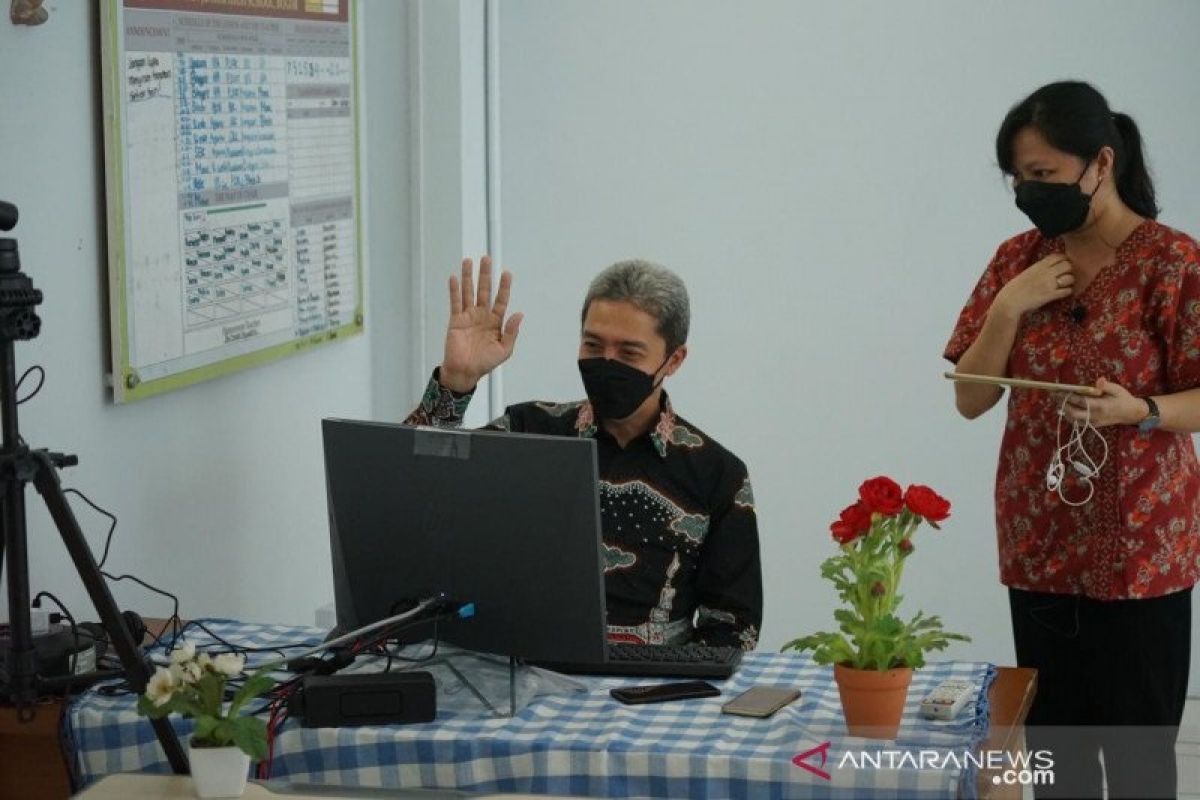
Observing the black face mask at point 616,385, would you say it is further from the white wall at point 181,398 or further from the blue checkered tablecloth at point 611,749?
the white wall at point 181,398

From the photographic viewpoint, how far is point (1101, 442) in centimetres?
255

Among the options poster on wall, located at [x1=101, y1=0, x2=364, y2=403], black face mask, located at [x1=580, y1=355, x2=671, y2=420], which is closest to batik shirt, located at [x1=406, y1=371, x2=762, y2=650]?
black face mask, located at [x1=580, y1=355, x2=671, y2=420]

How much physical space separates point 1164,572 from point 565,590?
3.46 feet

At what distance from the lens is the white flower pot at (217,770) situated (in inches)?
73.5

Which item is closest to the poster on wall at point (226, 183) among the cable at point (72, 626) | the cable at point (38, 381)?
the cable at point (38, 381)

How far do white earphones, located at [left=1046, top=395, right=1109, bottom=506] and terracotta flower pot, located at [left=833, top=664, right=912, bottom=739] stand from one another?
67cm

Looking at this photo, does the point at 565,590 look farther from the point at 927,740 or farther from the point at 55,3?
the point at 55,3

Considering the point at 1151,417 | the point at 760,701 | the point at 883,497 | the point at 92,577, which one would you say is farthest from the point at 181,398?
the point at 1151,417

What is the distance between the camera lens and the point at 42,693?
2.15 meters

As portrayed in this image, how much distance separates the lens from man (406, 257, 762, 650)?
2.58m

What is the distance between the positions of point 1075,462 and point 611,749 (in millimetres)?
1010

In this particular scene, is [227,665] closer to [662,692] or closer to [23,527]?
[23,527]

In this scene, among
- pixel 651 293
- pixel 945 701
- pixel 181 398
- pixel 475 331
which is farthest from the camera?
pixel 181 398

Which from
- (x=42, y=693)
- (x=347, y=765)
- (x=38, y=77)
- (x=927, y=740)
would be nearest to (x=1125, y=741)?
(x=927, y=740)
